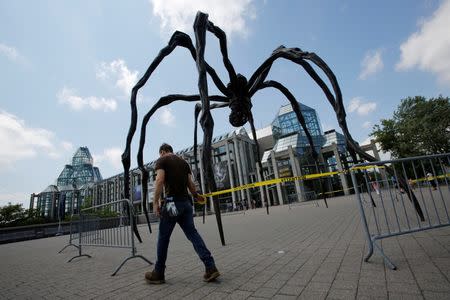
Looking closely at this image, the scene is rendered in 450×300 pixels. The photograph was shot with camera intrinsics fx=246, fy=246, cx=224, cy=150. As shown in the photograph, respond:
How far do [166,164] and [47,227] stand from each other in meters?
24.4

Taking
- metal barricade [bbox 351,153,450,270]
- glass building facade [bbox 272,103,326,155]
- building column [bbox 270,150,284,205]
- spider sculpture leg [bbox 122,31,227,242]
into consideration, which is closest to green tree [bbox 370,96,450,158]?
glass building facade [bbox 272,103,326,155]

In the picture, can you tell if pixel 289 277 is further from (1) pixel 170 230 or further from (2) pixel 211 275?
(1) pixel 170 230

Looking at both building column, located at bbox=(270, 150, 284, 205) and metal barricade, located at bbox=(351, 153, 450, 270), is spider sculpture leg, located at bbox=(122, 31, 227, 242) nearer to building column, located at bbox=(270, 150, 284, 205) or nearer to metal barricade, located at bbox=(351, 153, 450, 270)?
metal barricade, located at bbox=(351, 153, 450, 270)

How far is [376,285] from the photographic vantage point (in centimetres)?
221

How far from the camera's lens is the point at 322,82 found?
13.9 ft

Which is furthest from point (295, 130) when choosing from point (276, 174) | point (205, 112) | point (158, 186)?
point (158, 186)

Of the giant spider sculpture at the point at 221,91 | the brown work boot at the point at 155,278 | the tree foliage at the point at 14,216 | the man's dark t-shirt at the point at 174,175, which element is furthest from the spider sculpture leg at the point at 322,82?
the tree foliage at the point at 14,216

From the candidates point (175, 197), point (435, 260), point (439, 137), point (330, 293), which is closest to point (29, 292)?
point (175, 197)

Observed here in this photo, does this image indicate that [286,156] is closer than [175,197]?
No

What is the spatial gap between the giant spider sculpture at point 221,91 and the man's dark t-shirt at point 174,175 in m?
0.34

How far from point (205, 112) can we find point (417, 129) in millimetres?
34846

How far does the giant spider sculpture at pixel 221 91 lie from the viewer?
3361 mm

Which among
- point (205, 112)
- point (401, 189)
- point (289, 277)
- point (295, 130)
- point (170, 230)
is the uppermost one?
point (295, 130)

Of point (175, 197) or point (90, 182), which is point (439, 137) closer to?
point (175, 197)
